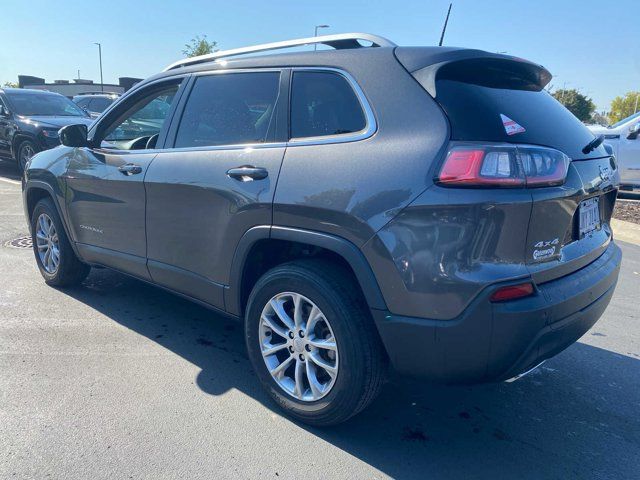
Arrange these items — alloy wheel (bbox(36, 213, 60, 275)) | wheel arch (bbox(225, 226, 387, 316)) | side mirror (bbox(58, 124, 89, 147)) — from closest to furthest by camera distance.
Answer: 1. wheel arch (bbox(225, 226, 387, 316))
2. side mirror (bbox(58, 124, 89, 147))
3. alloy wheel (bbox(36, 213, 60, 275))

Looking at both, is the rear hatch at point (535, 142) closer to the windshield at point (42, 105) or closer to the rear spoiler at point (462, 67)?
the rear spoiler at point (462, 67)

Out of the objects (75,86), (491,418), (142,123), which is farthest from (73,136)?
(75,86)

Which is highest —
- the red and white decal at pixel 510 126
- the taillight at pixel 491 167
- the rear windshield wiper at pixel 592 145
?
the red and white decal at pixel 510 126

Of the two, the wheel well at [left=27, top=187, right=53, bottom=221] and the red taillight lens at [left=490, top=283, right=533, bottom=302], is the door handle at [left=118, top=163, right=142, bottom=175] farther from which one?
the red taillight lens at [left=490, top=283, right=533, bottom=302]

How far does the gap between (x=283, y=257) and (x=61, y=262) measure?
2.49 meters

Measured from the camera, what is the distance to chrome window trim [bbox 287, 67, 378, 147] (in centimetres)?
253

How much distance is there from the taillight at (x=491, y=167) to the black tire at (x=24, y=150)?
33.2ft

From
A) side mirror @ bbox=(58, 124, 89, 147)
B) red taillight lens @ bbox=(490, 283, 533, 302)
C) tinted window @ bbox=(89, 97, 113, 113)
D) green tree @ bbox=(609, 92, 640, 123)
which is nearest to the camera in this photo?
red taillight lens @ bbox=(490, 283, 533, 302)

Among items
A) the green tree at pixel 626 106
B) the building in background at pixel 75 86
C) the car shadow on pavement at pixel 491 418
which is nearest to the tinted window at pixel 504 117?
the car shadow on pavement at pixel 491 418

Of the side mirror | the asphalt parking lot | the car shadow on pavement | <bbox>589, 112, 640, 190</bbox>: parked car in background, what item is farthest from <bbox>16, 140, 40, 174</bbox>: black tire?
<bbox>589, 112, 640, 190</bbox>: parked car in background

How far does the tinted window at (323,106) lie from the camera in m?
2.65

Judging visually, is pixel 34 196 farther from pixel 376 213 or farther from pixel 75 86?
pixel 75 86

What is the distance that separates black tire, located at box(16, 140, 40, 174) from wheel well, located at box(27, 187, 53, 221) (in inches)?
242

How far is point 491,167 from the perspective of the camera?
2205 mm
